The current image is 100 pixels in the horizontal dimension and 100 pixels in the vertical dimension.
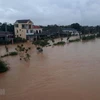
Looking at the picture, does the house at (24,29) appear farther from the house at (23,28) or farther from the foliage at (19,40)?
the foliage at (19,40)

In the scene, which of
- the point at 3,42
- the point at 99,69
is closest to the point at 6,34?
the point at 3,42

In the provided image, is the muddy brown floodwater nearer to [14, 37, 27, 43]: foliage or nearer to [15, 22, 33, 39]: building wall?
[14, 37, 27, 43]: foliage

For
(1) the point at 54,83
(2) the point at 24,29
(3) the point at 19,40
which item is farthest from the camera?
(2) the point at 24,29

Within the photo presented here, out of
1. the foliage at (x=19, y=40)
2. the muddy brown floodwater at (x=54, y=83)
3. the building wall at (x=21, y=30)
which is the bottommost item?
the muddy brown floodwater at (x=54, y=83)

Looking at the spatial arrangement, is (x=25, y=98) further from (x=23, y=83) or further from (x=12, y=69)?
(x=12, y=69)

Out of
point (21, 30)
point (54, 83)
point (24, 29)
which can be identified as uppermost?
point (24, 29)

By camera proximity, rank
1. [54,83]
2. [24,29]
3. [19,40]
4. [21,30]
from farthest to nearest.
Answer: [21,30]
[24,29]
[19,40]
[54,83]

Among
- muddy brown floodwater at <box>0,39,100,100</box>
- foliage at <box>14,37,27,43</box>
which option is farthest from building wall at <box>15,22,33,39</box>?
muddy brown floodwater at <box>0,39,100,100</box>

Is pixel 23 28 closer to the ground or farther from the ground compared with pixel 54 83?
farther from the ground

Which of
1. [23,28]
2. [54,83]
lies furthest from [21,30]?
[54,83]

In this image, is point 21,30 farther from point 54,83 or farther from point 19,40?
point 54,83

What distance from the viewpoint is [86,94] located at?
293 inches

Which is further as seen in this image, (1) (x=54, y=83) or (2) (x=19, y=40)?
(2) (x=19, y=40)

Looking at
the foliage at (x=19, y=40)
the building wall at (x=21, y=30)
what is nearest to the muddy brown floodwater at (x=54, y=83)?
the foliage at (x=19, y=40)
